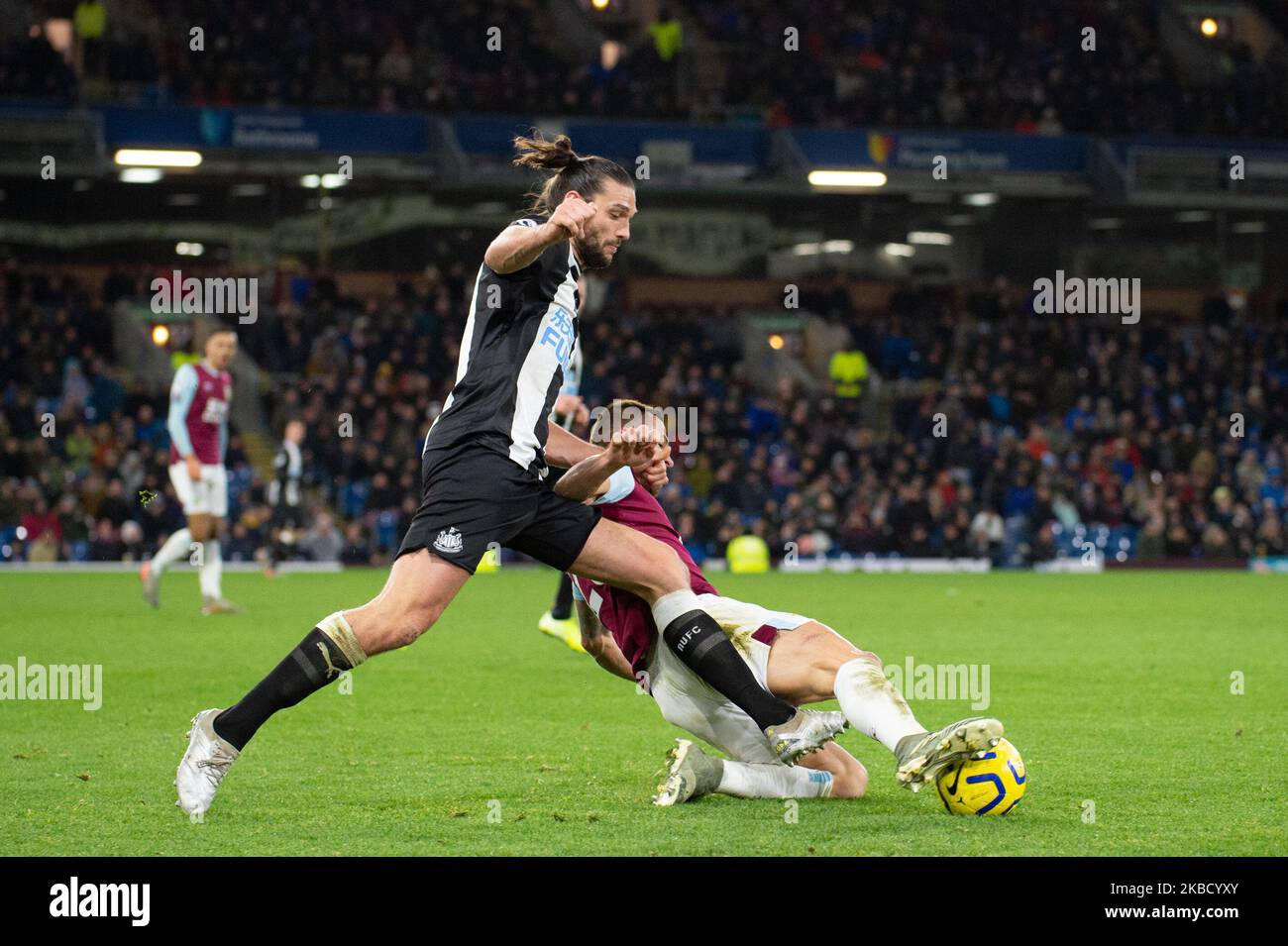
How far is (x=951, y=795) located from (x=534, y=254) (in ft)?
7.58

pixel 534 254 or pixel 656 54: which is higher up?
pixel 656 54

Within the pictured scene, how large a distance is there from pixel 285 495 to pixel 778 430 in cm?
1071

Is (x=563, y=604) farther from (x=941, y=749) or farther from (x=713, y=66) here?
(x=713, y=66)

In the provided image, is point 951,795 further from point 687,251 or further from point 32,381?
point 687,251

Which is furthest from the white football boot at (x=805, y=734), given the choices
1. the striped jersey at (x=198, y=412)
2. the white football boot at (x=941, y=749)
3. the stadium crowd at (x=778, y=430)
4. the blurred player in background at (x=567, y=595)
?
the stadium crowd at (x=778, y=430)

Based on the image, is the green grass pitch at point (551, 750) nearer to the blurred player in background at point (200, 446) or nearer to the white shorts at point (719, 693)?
the white shorts at point (719, 693)

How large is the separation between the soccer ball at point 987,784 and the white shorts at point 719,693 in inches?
29.3

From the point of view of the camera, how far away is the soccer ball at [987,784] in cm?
569

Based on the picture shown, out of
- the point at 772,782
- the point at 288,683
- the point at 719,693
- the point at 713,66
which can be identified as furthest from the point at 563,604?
the point at 713,66

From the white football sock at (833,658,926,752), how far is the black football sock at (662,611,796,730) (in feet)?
0.67

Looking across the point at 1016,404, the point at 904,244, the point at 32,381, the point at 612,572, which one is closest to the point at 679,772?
the point at 612,572

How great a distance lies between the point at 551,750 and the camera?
7.39 metres

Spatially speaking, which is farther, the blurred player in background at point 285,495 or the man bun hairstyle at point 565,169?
the blurred player in background at point 285,495

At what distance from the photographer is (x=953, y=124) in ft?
104
